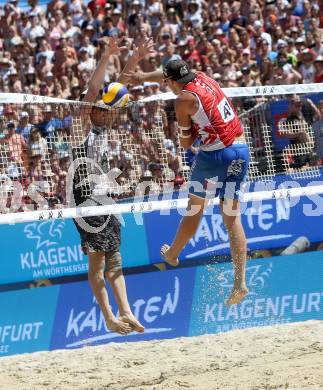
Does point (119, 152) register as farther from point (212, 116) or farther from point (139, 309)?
point (212, 116)

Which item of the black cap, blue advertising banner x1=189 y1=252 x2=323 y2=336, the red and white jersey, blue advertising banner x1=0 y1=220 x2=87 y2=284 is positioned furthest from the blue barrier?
the black cap

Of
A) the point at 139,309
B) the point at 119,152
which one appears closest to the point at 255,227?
the point at 139,309

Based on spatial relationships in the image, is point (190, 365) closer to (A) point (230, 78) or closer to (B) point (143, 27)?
(A) point (230, 78)

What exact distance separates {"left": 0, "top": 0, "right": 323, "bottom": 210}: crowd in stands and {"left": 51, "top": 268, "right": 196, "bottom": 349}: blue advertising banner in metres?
3.95

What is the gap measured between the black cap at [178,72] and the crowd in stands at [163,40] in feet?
16.3

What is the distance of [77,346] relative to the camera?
26.8 ft

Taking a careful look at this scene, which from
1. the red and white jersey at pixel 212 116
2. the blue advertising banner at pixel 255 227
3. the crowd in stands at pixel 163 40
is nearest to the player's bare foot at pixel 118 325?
the blue advertising banner at pixel 255 227

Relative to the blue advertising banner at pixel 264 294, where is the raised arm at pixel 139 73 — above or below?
above

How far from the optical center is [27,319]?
8.05m

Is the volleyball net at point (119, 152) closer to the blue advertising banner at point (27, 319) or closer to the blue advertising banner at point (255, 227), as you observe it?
the blue advertising banner at point (255, 227)

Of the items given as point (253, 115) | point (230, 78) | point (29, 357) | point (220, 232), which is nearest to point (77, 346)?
point (29, 357)

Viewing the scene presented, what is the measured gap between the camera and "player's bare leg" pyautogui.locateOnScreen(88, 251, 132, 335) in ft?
23.8

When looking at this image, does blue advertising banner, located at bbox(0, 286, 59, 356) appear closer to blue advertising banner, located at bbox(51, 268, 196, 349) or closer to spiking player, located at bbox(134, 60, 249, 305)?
blue advertising banner, located at bbox(51, 268, 196, 349)

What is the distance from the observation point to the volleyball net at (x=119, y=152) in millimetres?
7332
